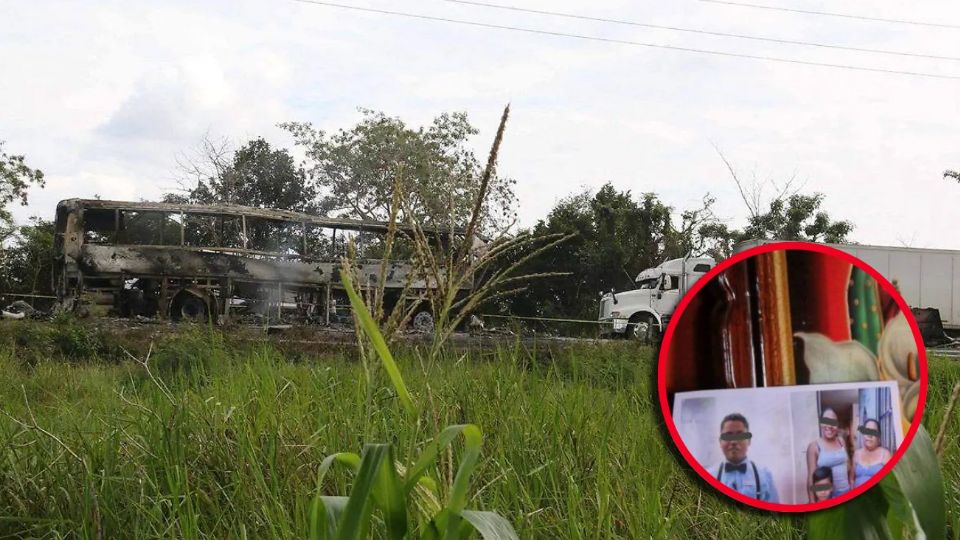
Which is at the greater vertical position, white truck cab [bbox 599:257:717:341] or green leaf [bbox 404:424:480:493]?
white truck cab [bbox 599:257:717:341]

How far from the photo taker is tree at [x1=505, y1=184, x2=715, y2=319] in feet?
74.9

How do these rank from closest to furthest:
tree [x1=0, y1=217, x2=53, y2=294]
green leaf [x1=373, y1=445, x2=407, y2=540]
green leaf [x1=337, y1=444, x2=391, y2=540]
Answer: green leaf [x1=337, y1=444, x2=391, y2=540] → green leaf [x1=373, y1=445, x2=407, y2=540] → tree [x1=0, y1=217, x2=53, y2=294]

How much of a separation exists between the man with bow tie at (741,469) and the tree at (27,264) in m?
24.6

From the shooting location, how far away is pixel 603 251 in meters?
23.0

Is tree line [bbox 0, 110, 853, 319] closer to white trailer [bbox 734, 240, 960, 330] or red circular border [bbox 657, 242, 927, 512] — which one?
white trailer [bbox 734, 240, 960, 330]

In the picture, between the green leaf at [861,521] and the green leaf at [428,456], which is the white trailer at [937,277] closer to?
the green leaf at [428,456]

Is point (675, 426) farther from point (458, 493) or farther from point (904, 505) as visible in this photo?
point (458, 493)

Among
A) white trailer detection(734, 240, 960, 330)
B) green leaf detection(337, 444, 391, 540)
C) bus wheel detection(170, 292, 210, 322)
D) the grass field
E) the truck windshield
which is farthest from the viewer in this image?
white trailer detection(734, 240, 960, 330)

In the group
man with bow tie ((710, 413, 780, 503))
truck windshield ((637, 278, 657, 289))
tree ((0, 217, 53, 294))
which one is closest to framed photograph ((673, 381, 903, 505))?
man with bow tie ((710, 413, 780, 503))

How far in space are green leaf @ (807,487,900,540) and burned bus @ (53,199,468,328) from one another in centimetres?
1524

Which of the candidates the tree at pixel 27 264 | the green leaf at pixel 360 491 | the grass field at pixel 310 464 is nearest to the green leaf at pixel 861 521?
the green leaf at pixel 360 491

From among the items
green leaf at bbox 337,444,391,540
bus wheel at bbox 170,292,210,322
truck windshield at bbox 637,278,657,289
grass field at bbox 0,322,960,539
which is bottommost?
grass field at bbox 0,322,960,539

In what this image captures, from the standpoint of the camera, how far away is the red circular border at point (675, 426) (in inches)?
12.7

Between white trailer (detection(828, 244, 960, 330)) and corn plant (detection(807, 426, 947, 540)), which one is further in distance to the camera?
white trailer (detection(828, 244, 960, 330))
